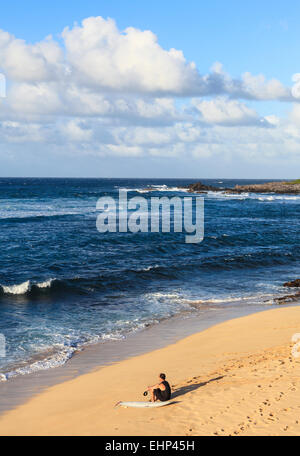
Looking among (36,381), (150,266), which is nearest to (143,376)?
(36,381)

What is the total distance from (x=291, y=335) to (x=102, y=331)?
730cm

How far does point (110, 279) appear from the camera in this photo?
918 inches

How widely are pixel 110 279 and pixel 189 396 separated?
14324 mm

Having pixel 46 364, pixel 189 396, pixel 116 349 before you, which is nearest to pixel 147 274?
pixel 116 349

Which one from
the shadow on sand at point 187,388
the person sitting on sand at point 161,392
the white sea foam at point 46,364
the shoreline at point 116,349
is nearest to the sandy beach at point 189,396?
the shadow on sand at point 187,388

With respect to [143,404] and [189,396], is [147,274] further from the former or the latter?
[143,404]

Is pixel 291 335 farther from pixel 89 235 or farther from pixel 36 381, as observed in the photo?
pixel 89 235

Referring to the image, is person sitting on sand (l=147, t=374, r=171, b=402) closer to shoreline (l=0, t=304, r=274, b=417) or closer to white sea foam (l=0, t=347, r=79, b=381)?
shoreline (l=0, t=304, r=274, b=417)

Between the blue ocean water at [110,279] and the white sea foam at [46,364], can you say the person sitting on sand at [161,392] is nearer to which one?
the white sea foam at [46,364]

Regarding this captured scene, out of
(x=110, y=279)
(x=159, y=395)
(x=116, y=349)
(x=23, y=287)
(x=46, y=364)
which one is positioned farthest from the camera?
(x=110, y=279)

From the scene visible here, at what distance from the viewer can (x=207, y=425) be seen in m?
7.87

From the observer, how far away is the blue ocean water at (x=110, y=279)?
15.4m

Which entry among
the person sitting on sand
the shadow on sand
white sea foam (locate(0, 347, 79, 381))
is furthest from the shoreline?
the person sitting on sand

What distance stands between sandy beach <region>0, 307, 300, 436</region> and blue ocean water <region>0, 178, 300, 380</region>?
2.53 m
